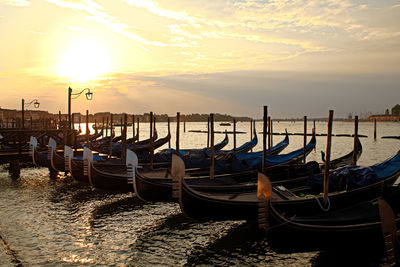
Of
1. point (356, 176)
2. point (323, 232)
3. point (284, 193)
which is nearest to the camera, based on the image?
point (323, 232)

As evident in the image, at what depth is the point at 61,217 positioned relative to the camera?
872 cm

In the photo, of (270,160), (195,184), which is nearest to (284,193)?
(195,184)

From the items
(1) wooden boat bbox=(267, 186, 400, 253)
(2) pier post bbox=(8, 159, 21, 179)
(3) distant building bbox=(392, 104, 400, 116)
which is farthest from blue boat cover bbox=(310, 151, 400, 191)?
(3) distant building bbox=(392, 104, 400, 116)

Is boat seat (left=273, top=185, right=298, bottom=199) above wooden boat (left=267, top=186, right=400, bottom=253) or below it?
above

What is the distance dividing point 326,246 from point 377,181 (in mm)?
2466

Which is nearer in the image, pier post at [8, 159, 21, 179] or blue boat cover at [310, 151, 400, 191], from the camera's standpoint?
blue boat cover at [310, 151, 400, 191]

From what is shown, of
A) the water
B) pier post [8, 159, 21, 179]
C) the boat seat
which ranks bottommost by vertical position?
the water

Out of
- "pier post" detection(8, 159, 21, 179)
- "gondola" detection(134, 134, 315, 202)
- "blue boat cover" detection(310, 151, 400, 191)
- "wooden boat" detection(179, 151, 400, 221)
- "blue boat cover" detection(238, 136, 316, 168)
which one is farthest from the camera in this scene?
"pier post" detection(8, 159, 21, 179)

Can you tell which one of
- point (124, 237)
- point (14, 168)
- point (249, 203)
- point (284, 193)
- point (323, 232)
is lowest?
point (124, 237)

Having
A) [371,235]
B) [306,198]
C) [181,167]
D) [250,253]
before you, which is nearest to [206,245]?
[250,253]

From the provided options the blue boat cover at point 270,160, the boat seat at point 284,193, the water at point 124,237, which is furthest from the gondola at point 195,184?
the boat seat at point 284,193

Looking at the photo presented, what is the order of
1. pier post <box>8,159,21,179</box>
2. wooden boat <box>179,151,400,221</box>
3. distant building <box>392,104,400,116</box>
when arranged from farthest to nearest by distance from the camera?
1. distant building <box>392,104,400,116</box>
2. pier post <box>8,159,21,179</box>
3. wooden boat <box>179,151,400,221</box>

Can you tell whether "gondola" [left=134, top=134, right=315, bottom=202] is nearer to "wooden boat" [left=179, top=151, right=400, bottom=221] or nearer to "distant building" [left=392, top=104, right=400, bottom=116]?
"wooden boat" [left=179, top=151, right=400, bottom=221]

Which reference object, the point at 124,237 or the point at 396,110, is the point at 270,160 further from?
the point at 396,110
